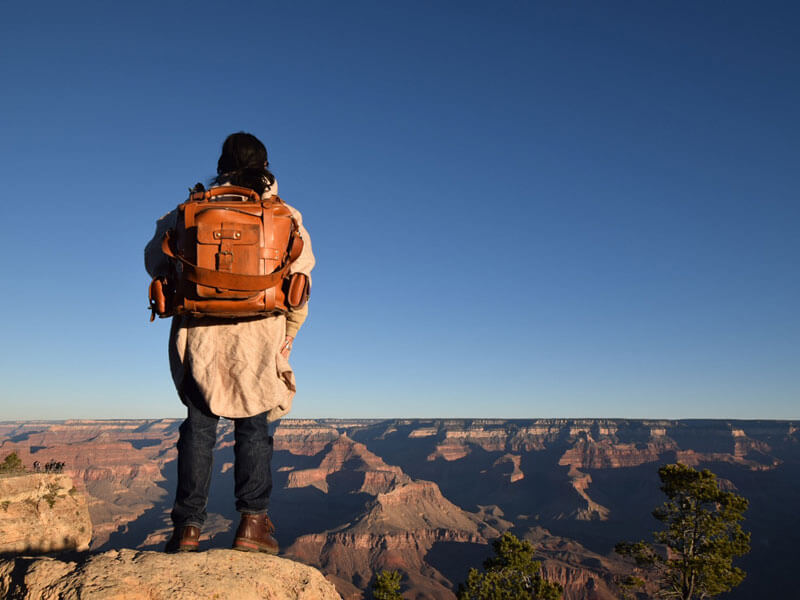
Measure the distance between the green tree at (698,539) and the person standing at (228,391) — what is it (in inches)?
856

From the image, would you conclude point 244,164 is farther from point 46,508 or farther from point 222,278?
point 46,508

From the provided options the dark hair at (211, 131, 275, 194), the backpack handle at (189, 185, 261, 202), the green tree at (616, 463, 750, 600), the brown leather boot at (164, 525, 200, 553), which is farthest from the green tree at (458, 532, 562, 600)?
the backpack handle at (189, 185, 261, 202)

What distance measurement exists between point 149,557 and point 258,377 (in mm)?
1226

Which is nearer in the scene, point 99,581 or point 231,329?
point 99,581

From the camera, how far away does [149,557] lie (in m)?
2.99

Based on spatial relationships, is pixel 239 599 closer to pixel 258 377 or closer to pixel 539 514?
pixel 258 377

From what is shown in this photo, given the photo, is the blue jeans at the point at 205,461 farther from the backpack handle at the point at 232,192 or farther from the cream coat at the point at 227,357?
the backpack handle at the point at 232,192

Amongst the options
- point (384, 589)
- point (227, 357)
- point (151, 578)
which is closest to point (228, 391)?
point (227, 357)

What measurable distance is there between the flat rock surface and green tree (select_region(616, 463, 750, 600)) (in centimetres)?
2172

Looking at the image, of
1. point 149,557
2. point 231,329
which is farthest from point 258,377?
point 149,557

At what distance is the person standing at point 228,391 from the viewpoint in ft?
10.6

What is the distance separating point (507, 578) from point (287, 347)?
23.5 m

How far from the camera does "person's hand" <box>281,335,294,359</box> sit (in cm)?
347

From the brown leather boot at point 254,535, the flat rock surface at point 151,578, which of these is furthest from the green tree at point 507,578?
the flat rock surface at point 151,578
